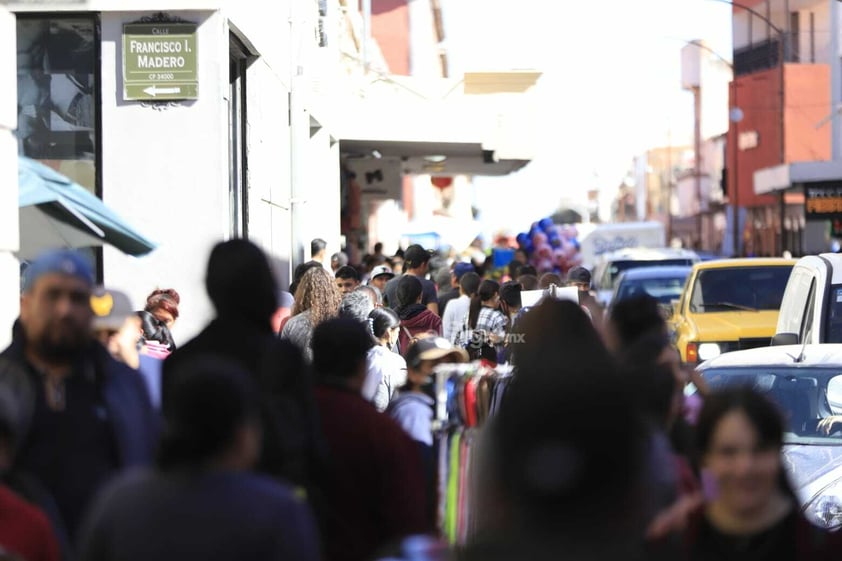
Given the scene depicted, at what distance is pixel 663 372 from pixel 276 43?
45.1ft

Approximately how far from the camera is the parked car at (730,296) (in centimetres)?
1805

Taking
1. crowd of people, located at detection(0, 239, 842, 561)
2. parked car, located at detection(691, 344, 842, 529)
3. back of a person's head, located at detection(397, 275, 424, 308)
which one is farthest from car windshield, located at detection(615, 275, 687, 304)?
crowd of people, located at detection(0, 239, 842, 561)

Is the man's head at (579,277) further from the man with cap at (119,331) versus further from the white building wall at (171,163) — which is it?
the man with cap at (119,331)

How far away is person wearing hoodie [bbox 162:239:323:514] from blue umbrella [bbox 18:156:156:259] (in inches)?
155

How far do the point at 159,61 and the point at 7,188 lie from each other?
12.9 ft

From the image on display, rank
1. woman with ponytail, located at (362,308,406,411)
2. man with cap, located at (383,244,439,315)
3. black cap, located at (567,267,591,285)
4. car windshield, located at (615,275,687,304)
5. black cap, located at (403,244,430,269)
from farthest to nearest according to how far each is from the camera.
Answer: car windshield, located at (615,275,687,304), black cap, located at (403,244,430,269), black cap, located at (567,267,591,285), man with cap, located at (383,244,439,315), woman with ponytail, located at (362,308,406,411)

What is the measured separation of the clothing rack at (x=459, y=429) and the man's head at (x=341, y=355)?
1.27 metres

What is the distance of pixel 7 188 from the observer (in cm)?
936

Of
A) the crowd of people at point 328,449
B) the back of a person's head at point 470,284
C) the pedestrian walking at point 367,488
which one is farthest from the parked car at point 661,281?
the pedestrian walking at point 367,488

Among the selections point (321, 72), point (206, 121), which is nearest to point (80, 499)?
point (206, 121)

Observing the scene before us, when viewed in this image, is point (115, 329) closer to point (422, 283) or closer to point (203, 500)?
point (203, 500)

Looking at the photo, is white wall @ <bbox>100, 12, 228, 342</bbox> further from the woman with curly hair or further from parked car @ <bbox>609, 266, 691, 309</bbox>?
Answer: parked car @ <bbox>609, 266, 691, 309</bbox>

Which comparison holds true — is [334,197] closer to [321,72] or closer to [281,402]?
[321,72]

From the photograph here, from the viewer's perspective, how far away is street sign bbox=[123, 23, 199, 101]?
12.9 metres
